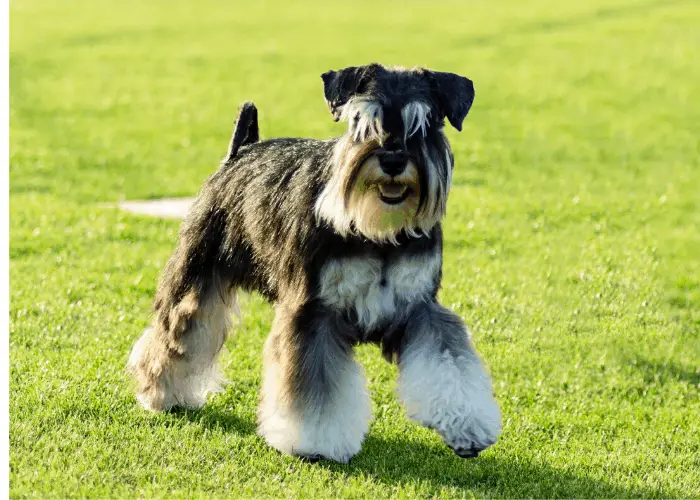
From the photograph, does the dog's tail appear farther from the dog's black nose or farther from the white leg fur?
the dog's black nose

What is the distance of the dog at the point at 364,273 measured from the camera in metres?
5.54

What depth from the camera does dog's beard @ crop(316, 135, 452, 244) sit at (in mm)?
5477

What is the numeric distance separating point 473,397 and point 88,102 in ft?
55.0

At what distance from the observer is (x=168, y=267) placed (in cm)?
702

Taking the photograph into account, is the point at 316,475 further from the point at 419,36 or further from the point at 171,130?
the point at 419,36

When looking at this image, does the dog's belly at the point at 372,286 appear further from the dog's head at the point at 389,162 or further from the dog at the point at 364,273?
the dog's head at the point at 389,162

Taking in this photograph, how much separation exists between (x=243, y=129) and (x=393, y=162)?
6.33 feet

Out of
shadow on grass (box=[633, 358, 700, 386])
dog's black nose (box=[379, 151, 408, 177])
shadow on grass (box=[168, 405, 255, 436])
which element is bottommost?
shadow on grass (box=[168, 405, 255, 436])

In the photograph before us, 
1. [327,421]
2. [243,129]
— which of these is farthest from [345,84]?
[327,421]

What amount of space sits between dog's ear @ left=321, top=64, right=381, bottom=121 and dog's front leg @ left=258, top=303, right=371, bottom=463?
3.58 ft

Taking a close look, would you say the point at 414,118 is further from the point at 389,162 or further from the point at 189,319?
the point at 189,319

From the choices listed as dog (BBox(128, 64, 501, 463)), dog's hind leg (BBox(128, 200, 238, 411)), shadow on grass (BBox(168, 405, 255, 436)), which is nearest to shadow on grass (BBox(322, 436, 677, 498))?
dog (BBox(128, 64, 501, 463))

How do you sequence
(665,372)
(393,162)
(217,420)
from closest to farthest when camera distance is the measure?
(393,162)
(217,420)
(665,372)

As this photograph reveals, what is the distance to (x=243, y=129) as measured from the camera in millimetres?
7113
